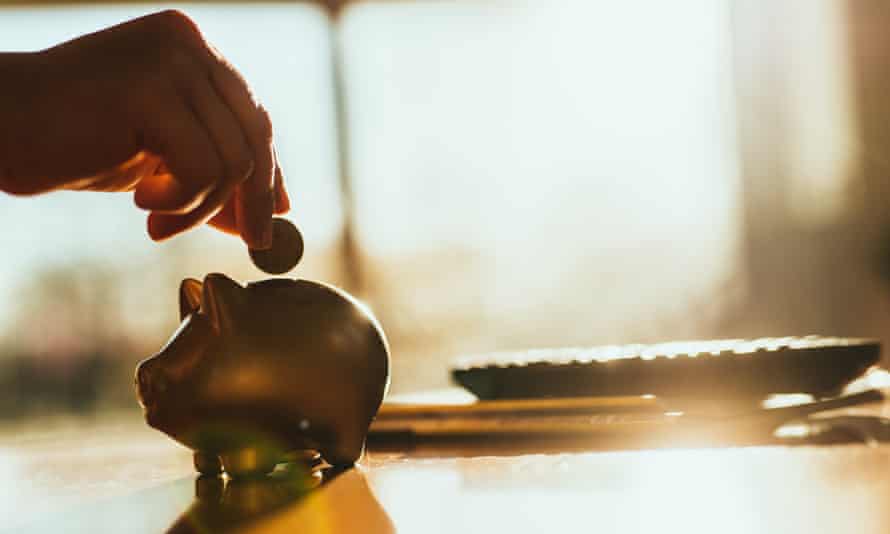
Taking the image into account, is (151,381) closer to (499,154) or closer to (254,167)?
(254,167)

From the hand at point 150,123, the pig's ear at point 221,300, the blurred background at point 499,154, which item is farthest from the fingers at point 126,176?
the blurred background at point 499,154

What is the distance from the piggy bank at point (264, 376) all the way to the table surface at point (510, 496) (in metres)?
0.02

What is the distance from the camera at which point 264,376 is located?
0.51 m

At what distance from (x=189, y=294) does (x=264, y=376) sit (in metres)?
0.10


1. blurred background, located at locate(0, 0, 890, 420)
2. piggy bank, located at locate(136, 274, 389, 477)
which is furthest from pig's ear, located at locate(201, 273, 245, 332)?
blurred background, located at locate(0, 0, 890, 420)

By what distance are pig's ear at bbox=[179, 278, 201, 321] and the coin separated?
0.04 m

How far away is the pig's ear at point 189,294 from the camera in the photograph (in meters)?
0.58

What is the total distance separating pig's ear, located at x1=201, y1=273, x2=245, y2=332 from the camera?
0.52 metres

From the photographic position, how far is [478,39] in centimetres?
323

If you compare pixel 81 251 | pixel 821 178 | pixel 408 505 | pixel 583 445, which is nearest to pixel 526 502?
pixel 408 505

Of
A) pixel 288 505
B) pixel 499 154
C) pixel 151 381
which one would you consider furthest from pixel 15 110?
pixel 499 154

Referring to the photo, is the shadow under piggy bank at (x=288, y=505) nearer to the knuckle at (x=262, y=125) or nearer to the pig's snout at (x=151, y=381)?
the pig's snout at (x=151, y=381)

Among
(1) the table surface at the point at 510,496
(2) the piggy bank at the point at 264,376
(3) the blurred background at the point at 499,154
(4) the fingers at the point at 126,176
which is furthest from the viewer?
(3) the blurred background at the point at 499,154

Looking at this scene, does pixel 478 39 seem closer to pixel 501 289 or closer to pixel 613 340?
pixel 501 289
